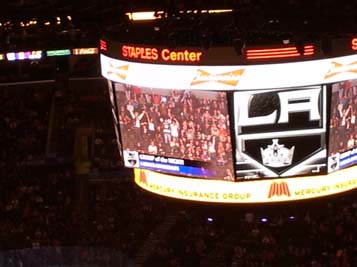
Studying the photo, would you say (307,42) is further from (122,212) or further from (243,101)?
(122,212)

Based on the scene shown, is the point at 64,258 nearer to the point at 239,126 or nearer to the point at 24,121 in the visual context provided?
the point at 239,126

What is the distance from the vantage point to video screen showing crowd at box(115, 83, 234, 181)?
14.0 meters

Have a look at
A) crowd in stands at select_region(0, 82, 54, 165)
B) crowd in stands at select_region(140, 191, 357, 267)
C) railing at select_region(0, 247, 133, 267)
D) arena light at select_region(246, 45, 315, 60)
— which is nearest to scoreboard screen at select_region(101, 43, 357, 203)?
arena light at select_region(246, 45, 315, 60)

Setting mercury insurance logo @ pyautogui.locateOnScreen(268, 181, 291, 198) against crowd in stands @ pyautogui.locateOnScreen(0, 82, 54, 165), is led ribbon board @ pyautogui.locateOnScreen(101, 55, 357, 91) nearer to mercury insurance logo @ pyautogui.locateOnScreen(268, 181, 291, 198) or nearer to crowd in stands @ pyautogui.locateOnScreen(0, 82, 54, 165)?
mercury insurance logo @ pyautogui.locateOnScreen(268, 181, 291, 198)

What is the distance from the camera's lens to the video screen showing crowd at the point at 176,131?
45.9 ft

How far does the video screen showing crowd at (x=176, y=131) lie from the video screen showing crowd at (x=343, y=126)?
1.58 metres

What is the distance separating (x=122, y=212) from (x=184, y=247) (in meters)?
2.50

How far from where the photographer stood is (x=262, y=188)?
14.5 metres

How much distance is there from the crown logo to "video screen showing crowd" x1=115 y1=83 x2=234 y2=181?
0.52m

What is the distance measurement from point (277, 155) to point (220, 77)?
1.51m

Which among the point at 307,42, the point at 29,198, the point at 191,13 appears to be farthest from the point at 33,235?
the point at 307,42

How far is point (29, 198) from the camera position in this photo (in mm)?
23375

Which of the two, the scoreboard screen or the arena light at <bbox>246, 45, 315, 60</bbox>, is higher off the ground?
the arena light at <bbox>246, 45, 315, 60</bbox>

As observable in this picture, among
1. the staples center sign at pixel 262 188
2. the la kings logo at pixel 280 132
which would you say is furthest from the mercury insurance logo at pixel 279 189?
the la kings logo at pixel 280 132
